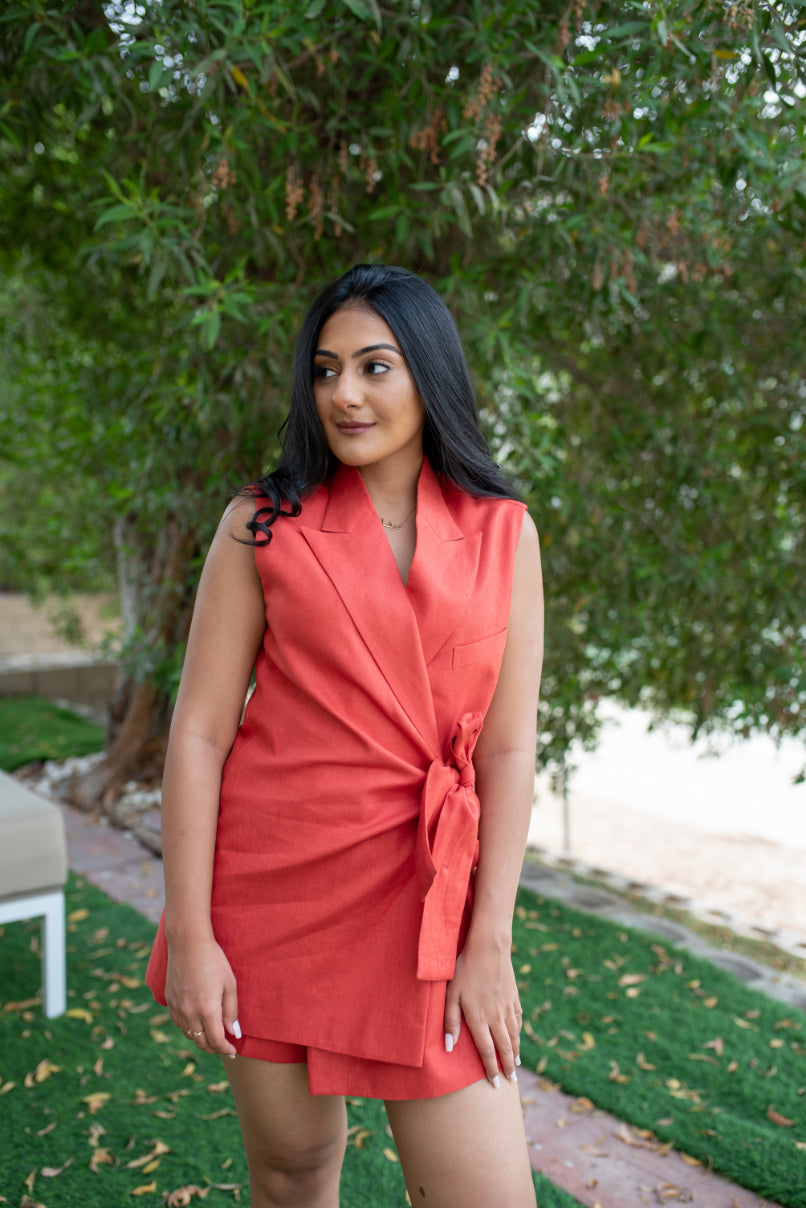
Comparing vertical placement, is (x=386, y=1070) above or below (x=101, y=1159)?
above

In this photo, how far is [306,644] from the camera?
3.94ft

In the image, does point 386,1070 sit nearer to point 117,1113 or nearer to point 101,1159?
point 101,1159

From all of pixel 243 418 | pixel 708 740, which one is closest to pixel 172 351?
pixel 243 418

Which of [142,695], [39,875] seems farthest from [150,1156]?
[142,695]

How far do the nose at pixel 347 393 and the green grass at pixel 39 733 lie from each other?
5.09 m

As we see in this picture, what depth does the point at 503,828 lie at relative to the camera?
3.97ft

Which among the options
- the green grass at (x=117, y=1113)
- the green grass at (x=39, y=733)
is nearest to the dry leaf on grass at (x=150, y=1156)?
the green grass at (x=117, y=1113)

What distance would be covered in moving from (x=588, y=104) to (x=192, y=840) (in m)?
1.90

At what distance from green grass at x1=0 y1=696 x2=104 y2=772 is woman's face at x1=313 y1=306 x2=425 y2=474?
5065 millimetres

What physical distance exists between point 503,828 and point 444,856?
0.10 m

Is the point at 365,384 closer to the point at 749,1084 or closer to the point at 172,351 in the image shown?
the point at 172,351

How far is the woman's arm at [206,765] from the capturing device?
1192mm

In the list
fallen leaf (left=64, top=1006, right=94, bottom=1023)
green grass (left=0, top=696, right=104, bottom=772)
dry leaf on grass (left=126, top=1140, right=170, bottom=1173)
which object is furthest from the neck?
green grass (left=0, top=696, right=104, bottom=772)

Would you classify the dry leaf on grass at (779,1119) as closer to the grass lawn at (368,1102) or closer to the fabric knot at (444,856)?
the grass lawn at (368,1102)
